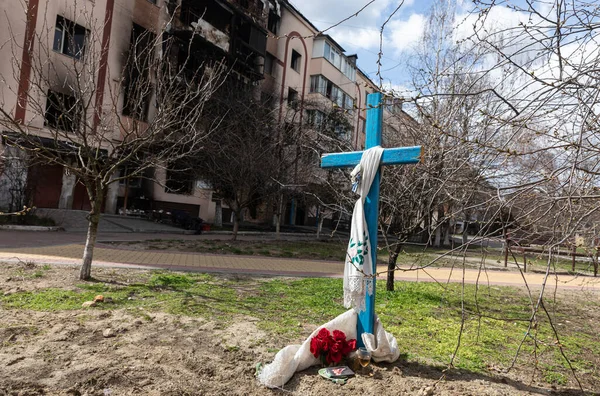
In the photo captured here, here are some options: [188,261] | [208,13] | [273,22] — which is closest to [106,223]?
[188,261]

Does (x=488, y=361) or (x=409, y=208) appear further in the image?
(x=409, y=208)

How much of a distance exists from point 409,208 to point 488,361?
3309 millimetres

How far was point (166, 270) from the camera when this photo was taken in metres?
7.77

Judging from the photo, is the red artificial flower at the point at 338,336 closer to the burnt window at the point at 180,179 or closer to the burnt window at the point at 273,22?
the burnt window at the point at 180,179

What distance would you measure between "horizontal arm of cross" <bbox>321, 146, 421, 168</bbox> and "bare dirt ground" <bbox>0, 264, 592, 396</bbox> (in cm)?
175

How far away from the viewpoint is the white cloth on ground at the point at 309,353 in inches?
123

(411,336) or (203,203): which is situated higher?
(203,203)

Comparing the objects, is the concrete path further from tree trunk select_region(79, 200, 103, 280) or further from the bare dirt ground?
the bare dirt ground

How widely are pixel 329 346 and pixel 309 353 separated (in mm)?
175

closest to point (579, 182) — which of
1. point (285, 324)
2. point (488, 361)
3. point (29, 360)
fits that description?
point (488, 361)

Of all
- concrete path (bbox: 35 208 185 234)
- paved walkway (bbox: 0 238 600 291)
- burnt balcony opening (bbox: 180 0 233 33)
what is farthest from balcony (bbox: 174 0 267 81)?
paved walkway (bbox: 0 238 600 291)

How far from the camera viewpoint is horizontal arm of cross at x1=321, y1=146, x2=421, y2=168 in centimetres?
341

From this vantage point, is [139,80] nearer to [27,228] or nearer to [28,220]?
[27,228]

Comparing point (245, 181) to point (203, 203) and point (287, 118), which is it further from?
point (203, 203)
